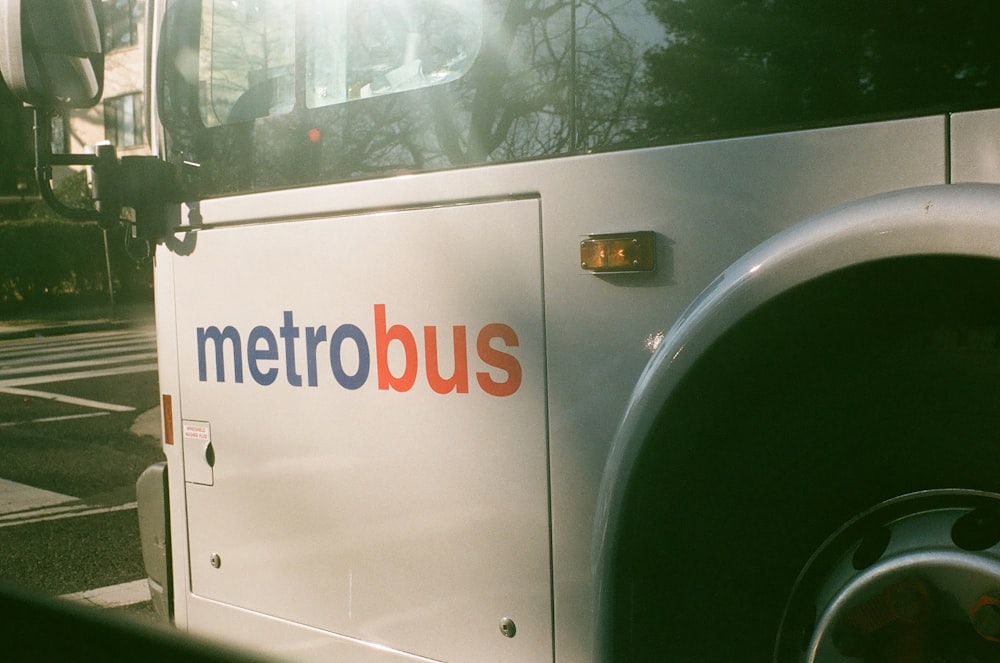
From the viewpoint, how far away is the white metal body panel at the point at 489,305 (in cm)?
177

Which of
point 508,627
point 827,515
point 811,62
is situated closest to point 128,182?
point 508,627

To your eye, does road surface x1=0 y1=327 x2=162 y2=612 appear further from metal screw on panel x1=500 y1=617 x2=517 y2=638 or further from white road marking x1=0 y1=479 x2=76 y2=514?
metal screw on panel x1=500 y1=617 x2=517 y2=638

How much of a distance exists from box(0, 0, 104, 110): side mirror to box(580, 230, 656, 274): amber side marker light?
1615 mm

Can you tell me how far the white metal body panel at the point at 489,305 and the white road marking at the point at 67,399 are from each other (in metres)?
7.34

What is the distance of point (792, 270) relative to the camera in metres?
1.61

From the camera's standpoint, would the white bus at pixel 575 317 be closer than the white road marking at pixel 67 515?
Yes

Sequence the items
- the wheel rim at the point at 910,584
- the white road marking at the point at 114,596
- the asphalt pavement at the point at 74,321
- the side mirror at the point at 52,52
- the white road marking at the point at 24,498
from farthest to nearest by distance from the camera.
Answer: the asphalt pavement at the point at 74,321
the white road marking at the point at 24,498
the white road marking at the point at 114,596
the side mirror at the point at 52,52
the wheel rim at the point at 910,584

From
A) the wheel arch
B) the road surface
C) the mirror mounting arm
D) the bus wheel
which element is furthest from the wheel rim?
the road surface

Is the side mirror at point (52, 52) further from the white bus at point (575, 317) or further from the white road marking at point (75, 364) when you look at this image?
the white road marking at point (75, 364)

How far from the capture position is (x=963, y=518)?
1.60 metres

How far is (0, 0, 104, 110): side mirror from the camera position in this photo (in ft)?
8.86

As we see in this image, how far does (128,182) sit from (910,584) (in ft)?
7.29

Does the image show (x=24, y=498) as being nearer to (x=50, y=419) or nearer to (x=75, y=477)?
(x=75, y=477)

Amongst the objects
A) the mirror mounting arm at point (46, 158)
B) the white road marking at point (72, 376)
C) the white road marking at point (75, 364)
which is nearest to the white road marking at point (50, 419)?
the white road marking at point (72, 376)
